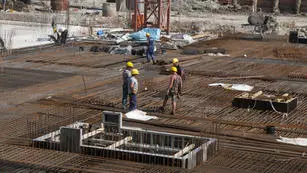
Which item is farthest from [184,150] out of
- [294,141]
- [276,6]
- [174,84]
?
[276,6]

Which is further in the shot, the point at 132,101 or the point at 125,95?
the point at 125,95

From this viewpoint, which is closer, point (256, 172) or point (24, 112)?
point (256, 172)

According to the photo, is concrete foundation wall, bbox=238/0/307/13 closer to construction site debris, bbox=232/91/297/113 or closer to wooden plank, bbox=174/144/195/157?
construction site debris, bbox=232/91/297/113

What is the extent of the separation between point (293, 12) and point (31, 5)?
1035 inches

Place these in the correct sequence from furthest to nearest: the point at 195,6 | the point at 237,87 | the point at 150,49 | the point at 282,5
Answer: the point at 195,6 < the point at 282,5 < the point at 150,49 < the point at 237,87

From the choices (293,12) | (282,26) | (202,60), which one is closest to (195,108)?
(202,60)

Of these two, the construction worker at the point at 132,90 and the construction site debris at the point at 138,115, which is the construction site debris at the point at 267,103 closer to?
the construction site debris at the point at 138,115

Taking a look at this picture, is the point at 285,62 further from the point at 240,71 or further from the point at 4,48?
the point at 4,48

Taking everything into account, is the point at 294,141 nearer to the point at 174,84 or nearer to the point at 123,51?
the point at 174,84

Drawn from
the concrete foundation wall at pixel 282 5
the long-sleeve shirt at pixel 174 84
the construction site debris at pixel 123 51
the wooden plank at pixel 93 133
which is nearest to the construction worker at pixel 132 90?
the long-sleeve shirt at pixel 174 84

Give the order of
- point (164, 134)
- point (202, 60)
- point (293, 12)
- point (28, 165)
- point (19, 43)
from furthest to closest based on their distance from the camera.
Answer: point (293, 12) → point (19, 43) → point (202, 60) → point (164, 134) → point (28, 165)

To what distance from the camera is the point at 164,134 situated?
14789 millimetres

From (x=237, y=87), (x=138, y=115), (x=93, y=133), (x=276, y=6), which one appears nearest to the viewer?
(x=93, y=133)

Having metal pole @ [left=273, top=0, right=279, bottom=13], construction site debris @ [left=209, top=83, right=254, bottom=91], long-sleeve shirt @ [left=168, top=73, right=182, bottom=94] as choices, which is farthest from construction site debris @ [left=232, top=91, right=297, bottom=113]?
metal pole @ [left=273, top=0, right=279, bottom=13]
